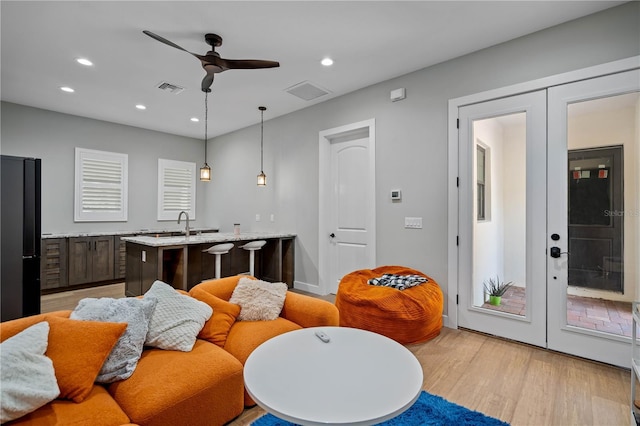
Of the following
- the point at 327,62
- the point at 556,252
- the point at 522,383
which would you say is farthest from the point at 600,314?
the point at 327,62

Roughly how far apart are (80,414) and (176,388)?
39 cm

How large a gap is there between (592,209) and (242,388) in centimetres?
313

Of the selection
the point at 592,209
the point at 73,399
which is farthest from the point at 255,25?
the point at 592,209

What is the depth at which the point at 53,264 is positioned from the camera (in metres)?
4.78

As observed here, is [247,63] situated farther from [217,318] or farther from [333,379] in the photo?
[333,379]

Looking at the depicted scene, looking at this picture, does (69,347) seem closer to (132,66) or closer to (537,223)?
(132,66)

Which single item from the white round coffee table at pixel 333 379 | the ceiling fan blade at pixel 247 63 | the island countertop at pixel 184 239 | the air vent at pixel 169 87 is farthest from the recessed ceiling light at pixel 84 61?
the white round coffee table at pixel 333 379

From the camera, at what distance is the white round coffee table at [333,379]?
3.67 ft

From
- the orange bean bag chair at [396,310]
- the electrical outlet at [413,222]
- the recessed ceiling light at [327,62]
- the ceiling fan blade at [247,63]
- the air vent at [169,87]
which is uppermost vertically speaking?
the recessed ceiling light at [327,62]

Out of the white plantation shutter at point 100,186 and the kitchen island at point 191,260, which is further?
the white plantation shutter at point 100,186

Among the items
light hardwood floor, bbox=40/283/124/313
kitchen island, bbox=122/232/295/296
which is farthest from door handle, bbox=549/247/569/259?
light hardwood floor, bbox=40/283/124/313

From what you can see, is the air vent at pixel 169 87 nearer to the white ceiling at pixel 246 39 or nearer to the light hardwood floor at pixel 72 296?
the white ceiling at pixel 246 39

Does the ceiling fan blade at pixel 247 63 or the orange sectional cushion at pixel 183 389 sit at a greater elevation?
the ceiling fan blade at pixel 247 63

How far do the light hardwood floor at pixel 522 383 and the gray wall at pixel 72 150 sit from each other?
17.2ft
